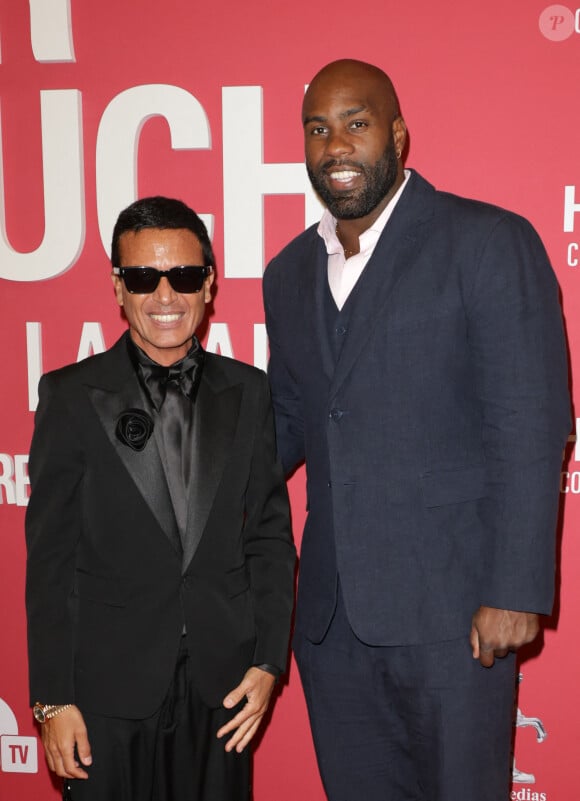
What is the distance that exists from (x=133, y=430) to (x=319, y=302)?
659 mm

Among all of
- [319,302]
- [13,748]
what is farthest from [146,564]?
[13,748]

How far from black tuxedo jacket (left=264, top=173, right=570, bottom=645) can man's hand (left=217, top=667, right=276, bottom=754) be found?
296 mm

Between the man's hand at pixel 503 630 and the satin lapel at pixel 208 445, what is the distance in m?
0.73

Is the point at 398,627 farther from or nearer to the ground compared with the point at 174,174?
nearer to the ground

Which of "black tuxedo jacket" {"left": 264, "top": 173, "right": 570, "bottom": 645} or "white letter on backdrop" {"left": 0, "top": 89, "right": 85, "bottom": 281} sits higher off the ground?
"white letter on backdrop" {"left": 0, "top": 89, "right": 85, "bottom": 281}

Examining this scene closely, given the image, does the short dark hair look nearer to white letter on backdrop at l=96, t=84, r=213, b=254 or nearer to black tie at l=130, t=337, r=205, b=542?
black tie at l=130, t=337, r=205, b=542

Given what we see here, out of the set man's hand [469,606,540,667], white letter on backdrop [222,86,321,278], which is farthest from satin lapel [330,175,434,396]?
white letter on backdrop [222,86,321,278]

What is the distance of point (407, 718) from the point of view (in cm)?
223

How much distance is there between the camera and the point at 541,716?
302 centimetres

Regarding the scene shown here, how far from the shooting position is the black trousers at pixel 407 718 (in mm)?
2137

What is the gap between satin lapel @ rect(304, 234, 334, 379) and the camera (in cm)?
220

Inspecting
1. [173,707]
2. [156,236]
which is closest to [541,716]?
[173,707]

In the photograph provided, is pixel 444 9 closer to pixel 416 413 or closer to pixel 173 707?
pixel 416 413

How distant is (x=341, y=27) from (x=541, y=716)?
2.49 metres
